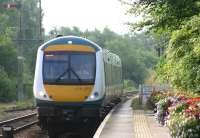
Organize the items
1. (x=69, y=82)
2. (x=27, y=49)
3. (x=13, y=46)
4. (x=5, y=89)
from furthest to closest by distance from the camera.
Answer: (x=27, y=49) → (x=13, y=46) → (x=5, y=89) → (x=69, y=82)

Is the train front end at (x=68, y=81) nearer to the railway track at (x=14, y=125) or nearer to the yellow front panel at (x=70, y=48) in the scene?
the yellow front panel at (x=70, y=48)

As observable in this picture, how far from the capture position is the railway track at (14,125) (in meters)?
20.8

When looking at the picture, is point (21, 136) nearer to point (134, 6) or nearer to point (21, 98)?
point (134, 6)

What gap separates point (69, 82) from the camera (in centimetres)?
2200

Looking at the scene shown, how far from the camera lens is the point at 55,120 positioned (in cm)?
2206

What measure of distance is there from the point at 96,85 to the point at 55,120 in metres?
1.66

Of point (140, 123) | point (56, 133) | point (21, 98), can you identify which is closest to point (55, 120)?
point (56, 133)

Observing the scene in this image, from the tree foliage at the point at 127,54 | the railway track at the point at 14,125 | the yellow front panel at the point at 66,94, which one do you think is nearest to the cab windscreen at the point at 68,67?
the yellow front panel at the point at 66,94

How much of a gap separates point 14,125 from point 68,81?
676cm

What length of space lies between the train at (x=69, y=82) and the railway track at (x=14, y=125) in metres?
1.29

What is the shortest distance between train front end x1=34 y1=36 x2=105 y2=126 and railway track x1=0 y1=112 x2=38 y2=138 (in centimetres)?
129

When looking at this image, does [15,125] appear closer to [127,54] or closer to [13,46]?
[13,46]

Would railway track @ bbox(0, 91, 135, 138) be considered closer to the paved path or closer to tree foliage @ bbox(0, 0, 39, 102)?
the paved path

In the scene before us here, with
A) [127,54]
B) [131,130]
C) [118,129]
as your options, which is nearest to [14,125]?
[118,129]
